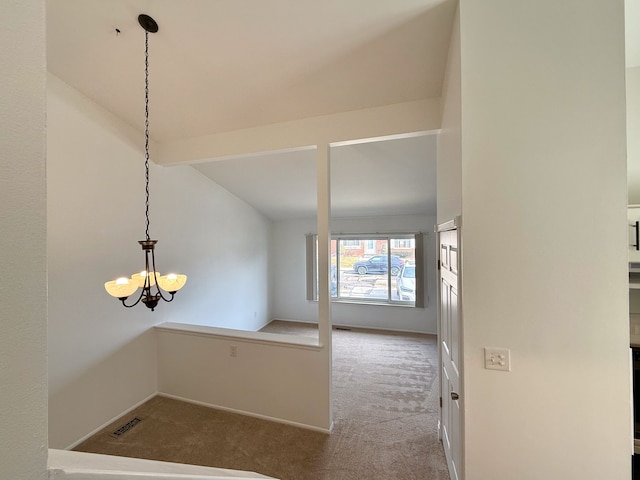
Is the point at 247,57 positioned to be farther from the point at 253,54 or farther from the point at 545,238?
the point at 545,238

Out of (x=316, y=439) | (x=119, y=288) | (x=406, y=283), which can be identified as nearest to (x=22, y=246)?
(x=119, y=288)

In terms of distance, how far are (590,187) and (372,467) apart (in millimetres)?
2398

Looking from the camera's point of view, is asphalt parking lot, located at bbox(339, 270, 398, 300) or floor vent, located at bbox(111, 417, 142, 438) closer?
floor vent, located at bbox(111, 417, 142, 438)

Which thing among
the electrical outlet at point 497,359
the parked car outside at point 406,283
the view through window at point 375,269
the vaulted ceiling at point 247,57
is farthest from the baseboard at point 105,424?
the parked car outside at point 406,283

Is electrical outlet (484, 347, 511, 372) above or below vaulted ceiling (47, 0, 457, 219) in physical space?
below

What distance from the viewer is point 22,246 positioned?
1.30 ft

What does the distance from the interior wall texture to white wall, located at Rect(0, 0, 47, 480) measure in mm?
1612

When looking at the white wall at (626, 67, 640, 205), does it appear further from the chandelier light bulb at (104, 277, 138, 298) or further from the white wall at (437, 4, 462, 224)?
the chandelier light bulb at (104, 277, 138, 298)

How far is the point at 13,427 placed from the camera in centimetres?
37

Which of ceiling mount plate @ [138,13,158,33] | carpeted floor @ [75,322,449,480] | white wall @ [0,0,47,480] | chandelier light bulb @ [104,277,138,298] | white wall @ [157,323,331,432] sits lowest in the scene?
carpeted floor @ [75,322,449,480]

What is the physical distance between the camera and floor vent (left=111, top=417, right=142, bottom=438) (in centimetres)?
264

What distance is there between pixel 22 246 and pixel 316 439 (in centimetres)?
281

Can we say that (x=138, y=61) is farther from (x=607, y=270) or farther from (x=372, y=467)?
(x=372, y=467)

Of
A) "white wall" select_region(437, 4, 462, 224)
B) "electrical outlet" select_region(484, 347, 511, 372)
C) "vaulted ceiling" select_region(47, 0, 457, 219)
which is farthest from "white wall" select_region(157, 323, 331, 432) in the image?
"vaulted ceiling" select_region(47, 0, 457, 219)
